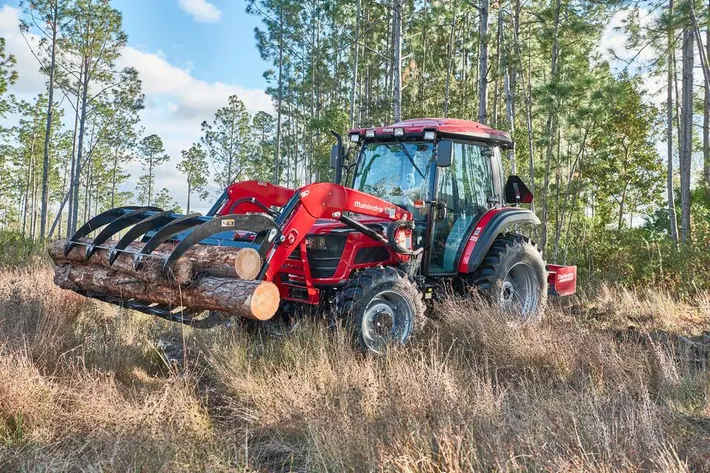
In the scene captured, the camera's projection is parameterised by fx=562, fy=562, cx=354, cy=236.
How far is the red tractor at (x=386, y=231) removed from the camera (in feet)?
15.7

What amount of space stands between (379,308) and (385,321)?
0.14 metres

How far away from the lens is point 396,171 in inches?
248

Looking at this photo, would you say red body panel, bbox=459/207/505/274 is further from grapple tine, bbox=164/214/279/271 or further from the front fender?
grapple tine, bbox=164/214/279/271

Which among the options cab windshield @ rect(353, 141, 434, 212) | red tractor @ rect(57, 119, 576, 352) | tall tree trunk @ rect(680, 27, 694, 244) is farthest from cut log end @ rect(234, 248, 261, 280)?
tall tree trunk @ rect(680, 27, 694, 244)

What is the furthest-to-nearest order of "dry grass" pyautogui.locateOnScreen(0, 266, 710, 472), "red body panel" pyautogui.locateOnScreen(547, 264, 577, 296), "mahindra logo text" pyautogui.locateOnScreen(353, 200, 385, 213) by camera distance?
"red body panel" pyautogui.locateOnScreen(547, 264, 577, 296) → "mahindra logo text" pyautogui.locateOnScreen(353, 200, 385, 213) → "dry grass" pyautogui.locateOnScreen(0, 266, 710, 472)

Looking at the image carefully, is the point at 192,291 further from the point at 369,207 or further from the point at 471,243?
the point at 471,243

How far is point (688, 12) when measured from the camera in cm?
865

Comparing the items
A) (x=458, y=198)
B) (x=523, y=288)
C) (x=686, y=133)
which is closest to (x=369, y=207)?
(x=458, y=198)

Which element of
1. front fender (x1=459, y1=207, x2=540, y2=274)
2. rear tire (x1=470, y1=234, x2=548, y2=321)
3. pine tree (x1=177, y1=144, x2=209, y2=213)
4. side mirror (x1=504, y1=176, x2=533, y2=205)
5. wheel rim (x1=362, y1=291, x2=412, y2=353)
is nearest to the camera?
wheel rim (x1=362, y1=291, x2=412, y2=353)

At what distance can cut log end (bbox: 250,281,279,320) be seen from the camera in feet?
13.1

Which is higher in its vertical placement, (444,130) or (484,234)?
(444,130)

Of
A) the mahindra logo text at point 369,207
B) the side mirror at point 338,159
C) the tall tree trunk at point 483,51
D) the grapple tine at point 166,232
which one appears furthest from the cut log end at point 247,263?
the tall tree trunk at point 483,51

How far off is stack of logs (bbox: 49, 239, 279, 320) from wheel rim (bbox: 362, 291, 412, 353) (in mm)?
1226

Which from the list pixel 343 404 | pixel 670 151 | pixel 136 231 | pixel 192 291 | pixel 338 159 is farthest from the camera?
pixel 670 151
